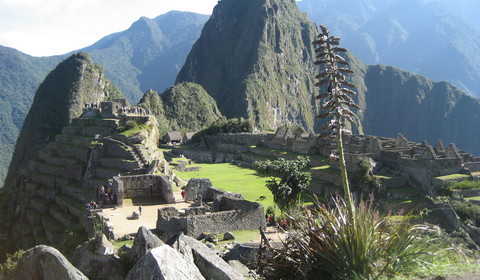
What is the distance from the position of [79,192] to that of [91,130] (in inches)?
A: 397

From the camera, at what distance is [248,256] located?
11.6m

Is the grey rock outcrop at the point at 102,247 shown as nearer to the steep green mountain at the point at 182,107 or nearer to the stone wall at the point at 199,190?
the stone wall at the point at 199,190

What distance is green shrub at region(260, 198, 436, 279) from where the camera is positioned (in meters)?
7.41

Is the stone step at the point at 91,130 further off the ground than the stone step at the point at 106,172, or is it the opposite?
the stone step at the point at 91,130

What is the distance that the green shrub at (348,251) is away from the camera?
7.41 meters

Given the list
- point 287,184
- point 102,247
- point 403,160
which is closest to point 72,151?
point 287,184

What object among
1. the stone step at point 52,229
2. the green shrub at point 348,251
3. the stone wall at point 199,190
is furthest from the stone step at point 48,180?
the green shrub at point 348,251

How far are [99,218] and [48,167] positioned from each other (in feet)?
78.3

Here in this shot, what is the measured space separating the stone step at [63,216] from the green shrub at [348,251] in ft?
80.1

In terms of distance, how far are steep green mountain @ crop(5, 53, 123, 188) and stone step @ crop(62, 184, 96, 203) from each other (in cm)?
5357

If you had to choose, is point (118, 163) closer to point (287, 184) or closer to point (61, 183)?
point (61, 183)

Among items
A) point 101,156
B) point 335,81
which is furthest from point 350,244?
point 101,156

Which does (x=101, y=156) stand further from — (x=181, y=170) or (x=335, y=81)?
(x=335, y=81)

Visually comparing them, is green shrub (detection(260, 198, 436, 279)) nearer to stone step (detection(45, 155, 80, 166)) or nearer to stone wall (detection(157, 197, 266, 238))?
stone wall (detection(157, 197, 266, 238))
